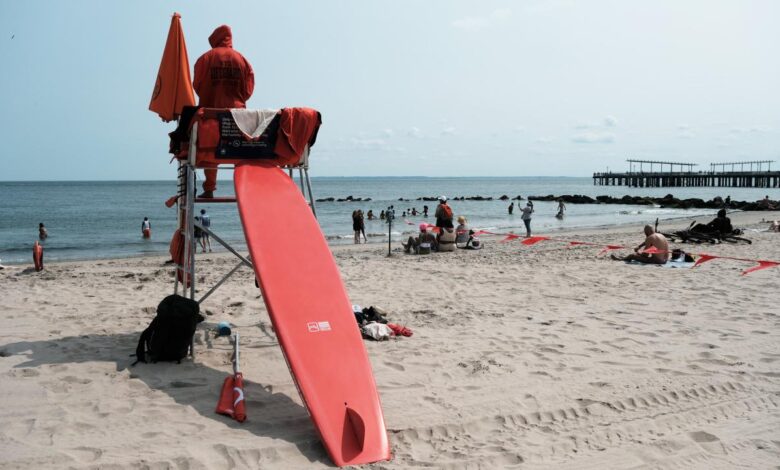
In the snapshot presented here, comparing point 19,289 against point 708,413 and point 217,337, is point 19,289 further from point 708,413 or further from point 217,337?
point 708,413

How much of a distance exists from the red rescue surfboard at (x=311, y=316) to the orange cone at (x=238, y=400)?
509mm

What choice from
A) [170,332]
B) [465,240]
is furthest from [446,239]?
[170,332]

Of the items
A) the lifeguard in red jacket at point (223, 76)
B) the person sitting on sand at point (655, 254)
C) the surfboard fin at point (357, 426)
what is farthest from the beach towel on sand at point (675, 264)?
the surfboard fin at point (357, 426)

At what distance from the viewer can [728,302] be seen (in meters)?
8.53

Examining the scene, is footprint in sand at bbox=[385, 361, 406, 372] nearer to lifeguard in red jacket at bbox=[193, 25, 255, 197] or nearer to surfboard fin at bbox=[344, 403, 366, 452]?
surfboard fin at bbox=[344, 403, 366, 452]

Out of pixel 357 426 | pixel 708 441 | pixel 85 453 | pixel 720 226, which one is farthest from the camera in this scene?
pixel 720 226

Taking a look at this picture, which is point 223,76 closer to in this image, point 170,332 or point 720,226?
point 170,332

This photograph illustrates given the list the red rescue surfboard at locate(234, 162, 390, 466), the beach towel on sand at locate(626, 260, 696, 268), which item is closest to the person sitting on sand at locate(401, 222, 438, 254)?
the beach towel on sand at locate(626, 260, 696, 268)

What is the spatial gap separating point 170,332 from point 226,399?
4.08 feet

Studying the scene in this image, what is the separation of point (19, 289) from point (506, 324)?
25.9 ft

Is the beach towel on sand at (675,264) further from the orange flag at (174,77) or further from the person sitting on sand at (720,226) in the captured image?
the orange flag at (174,77)

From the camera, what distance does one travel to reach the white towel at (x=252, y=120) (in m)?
5.65

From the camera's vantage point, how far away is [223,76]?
628cm

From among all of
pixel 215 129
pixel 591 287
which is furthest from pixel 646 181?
pixel 215 129
